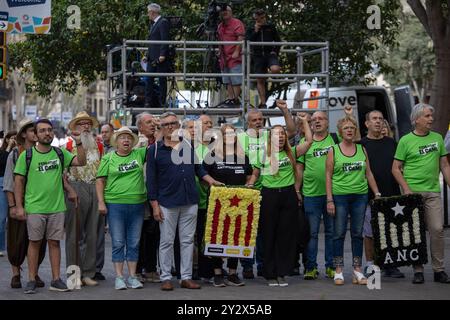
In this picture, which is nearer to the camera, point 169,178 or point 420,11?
point 169,178

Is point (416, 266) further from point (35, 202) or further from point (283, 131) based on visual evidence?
point (35, 202)

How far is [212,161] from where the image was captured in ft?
40.0

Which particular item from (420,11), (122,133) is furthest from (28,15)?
(122,133)

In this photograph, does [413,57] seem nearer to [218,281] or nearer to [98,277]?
[98,277]

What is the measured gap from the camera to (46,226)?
11633mm

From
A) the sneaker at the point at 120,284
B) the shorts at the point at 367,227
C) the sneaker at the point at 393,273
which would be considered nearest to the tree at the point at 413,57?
the sneaker at the point at 393,273

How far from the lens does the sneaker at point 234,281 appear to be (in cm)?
1205

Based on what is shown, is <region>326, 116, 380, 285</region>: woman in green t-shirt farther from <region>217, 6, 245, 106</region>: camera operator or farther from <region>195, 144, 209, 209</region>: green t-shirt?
<region>217, 6, 245, 106</region>: camera operator

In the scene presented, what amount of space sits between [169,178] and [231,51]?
5.11 meters

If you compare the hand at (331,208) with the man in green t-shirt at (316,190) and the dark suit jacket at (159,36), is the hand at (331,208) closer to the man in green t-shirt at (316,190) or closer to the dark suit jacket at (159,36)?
the man in green t-shirt at (316,190)

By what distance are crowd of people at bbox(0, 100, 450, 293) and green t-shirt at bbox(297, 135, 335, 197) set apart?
0.04 ft

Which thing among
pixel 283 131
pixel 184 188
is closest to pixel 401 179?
pixel 283 131

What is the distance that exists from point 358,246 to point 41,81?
57.2ft

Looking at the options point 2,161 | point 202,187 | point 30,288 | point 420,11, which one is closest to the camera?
point 30,288
